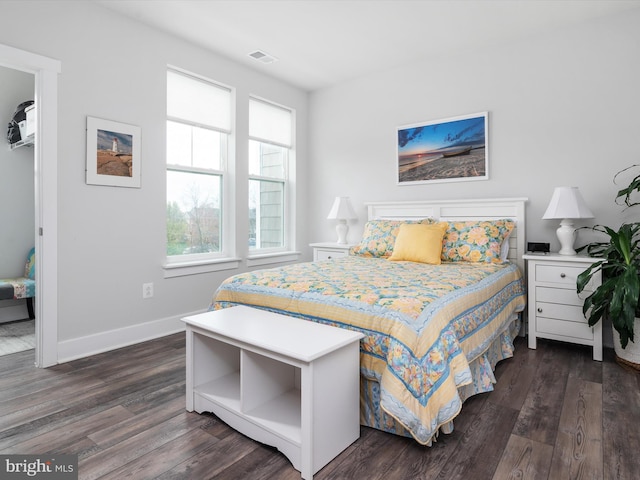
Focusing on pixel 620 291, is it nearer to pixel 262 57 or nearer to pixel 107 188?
pixel 262 57

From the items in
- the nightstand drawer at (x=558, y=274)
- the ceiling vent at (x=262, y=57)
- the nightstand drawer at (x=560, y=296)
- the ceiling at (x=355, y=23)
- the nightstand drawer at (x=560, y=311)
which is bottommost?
the nightstand drawer at (x=560, y=311)

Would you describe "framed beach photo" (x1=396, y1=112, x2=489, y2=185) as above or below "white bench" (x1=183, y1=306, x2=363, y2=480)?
above

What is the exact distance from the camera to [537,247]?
125 inches

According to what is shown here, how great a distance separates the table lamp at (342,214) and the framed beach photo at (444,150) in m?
0.61

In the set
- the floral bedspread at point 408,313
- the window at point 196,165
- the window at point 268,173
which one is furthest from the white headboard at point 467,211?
the window at point 196,165

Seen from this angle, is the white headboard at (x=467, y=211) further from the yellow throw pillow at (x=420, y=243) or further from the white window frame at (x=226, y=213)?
the white window frame at (x=226, y=213)

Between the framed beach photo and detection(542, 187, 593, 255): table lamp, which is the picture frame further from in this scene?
detection(542, 187, 593, 255): table lamp

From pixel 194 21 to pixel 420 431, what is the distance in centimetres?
331

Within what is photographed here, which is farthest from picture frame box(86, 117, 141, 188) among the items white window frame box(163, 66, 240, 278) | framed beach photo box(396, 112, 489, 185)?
framed beach photo box(396, 112, 489, 185)

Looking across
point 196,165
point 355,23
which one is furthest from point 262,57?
point 196,165

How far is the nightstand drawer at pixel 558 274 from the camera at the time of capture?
2.87m

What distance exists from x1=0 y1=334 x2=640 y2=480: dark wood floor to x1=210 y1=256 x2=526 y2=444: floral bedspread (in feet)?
0.83

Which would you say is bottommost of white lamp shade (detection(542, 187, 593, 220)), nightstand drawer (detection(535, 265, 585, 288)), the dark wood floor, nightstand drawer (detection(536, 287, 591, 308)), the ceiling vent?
the dark wood floor

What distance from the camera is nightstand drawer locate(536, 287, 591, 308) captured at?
2.87 m
